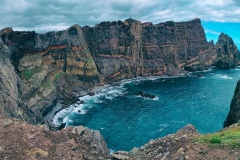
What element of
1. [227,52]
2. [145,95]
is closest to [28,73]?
[145,95]

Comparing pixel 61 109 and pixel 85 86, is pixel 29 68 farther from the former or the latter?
pixel 85 86

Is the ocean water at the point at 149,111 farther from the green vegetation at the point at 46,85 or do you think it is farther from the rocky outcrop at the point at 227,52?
the rocky outcrop at the point at 227,52

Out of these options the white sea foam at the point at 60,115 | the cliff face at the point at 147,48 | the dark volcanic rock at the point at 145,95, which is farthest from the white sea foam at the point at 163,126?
the cliff face at the point at 147,48

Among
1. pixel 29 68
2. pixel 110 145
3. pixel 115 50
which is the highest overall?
pixel 115 50

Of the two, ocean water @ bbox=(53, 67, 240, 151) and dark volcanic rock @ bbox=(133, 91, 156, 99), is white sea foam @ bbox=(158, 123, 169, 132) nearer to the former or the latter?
ocean water @ bbox=(53, 67, 240, 151)

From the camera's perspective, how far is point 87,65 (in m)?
123

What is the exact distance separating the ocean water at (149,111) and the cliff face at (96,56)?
11100mm

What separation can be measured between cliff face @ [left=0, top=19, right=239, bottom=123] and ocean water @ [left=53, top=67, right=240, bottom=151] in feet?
36.4

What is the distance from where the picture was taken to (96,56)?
445 ft

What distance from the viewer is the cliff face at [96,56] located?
289 ft

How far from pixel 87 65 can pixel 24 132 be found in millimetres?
98731

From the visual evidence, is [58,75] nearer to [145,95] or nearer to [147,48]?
[145,95]

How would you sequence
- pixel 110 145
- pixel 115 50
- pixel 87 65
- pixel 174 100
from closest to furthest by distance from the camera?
pixel 110 145 < pixel 174 100 < pixel 87 65 < pixel 115 50

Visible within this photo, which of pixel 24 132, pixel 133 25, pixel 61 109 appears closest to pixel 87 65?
pixel 61 109
